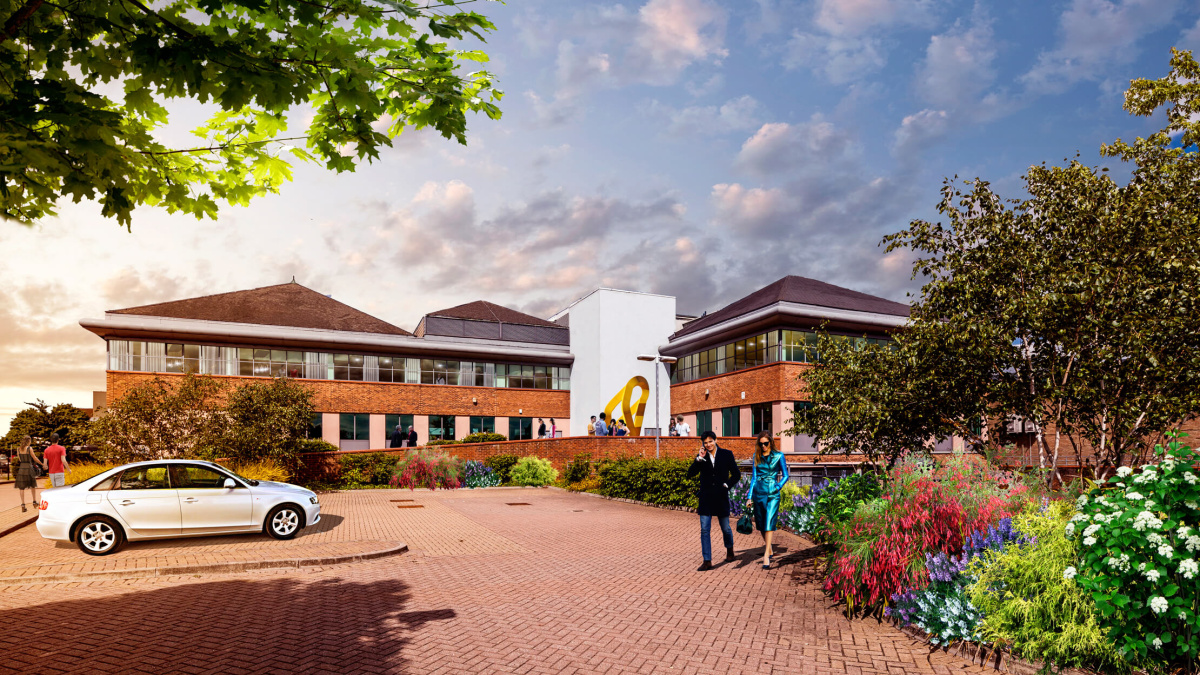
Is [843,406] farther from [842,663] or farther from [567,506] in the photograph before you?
[567,506]

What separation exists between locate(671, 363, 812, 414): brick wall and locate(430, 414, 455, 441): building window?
516 inches

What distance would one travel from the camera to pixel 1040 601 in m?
5.80

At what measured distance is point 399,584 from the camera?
29.9 ft

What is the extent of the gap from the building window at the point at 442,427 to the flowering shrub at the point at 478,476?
15772mm

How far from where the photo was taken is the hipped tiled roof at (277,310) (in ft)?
126

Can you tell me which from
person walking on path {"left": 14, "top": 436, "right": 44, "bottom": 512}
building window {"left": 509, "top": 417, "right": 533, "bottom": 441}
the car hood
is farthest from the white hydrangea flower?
building window {"left": 509, "top": 417, "right": 533, "bottom": 441}

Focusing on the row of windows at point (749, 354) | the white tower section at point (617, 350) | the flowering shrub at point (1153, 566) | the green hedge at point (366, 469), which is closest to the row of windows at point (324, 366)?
the white tower section at point (617, 350)

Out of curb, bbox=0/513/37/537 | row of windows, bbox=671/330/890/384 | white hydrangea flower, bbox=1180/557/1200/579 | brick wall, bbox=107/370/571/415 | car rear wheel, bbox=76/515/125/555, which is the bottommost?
curb, bbox=0/513/37/537

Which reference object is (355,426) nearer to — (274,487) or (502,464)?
(502,464)

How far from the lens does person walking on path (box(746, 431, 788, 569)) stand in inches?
408

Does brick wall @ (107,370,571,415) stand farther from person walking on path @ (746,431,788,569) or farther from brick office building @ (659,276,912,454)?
person walking on path @ (746,431,788,569)

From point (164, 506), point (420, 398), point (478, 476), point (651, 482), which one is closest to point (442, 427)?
point (420, 398)

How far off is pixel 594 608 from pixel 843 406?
531 centimetres

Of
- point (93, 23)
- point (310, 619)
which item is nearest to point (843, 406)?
point (310, 619)
